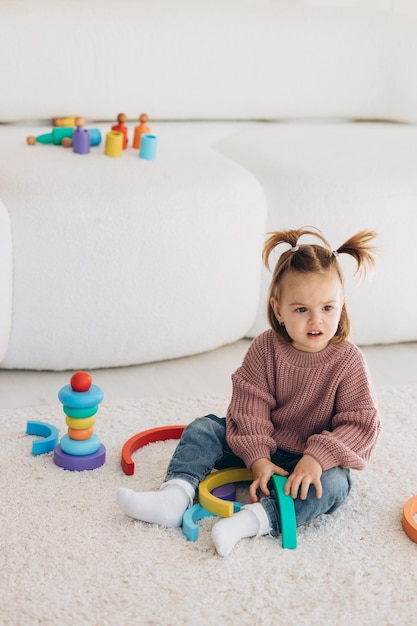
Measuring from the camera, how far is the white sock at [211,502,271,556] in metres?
1.33

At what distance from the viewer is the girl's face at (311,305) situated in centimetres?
145

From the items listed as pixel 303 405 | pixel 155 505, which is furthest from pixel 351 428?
pixel 155 505

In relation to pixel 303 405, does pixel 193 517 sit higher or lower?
lower

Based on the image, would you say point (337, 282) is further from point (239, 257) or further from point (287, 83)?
point (287, 83)

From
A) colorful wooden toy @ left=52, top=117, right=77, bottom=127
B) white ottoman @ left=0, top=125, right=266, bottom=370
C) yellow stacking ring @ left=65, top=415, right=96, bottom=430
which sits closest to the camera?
yellow stacking ring @ left=65, top=415, right=96, bottom=430

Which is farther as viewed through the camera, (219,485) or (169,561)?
(219,485)

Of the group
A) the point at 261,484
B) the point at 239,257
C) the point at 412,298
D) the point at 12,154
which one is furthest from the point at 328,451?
the point at 12,154

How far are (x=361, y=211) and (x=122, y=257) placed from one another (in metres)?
0.57

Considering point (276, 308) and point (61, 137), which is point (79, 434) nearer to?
point (276, 308)

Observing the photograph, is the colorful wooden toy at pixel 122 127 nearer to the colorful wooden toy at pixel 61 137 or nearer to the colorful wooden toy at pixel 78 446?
the colorful wooden toy at pixel 61 137

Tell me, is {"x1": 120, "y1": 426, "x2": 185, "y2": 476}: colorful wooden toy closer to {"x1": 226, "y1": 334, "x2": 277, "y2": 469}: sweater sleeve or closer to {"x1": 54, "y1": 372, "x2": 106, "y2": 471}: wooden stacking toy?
{"x1": 54, "y1": 372, "x2": 106, "y2": 471}: wooden stacking toy

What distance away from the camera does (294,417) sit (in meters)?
1.52

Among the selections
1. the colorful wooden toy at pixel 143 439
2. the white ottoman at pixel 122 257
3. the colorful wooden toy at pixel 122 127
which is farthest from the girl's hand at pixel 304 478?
the colorful wooden toy at pixel 122 127

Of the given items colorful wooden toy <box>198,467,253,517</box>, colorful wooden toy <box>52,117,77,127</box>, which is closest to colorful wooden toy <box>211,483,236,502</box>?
colorful wooden toy <box>198,467,253,517</box>
